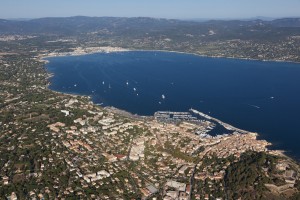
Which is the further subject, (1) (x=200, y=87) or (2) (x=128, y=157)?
(1) (x=200, y=87)

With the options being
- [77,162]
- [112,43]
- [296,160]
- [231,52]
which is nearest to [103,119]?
[77,162]

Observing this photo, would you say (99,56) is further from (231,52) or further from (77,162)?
(77,162)

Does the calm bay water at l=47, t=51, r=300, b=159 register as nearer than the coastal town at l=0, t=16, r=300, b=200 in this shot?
No

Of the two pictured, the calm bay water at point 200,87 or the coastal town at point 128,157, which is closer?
the coastal town at point 128,157
